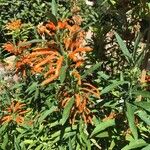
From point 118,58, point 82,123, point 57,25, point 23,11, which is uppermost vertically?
point 23,11

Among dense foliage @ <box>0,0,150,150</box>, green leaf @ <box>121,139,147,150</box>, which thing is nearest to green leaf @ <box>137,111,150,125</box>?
dense foliage @ <box>0,0,150,150</box>

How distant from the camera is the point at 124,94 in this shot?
10.8 feet

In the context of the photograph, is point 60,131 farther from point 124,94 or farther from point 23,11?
point 23,11

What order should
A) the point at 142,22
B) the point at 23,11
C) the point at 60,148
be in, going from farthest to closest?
the point at 23,11, the point at 142,22, the point at 60,148

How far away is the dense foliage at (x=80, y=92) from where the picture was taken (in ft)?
9.77

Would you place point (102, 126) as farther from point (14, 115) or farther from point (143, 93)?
point (14, 115)

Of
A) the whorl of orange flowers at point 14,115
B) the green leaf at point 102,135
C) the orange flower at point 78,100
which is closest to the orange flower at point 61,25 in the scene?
the orange flower at point 78,100

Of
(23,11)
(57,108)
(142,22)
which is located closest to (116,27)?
(142,22)

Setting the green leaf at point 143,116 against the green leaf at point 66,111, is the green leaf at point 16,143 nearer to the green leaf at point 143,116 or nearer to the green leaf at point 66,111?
the green leaf at point 66,111

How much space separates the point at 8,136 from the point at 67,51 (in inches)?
55.3

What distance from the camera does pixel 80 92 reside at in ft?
10.5

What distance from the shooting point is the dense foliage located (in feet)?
9.77

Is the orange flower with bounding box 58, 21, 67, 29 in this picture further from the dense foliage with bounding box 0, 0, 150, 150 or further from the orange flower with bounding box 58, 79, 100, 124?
the orange flower with bounding box 58, 79, 100, 124

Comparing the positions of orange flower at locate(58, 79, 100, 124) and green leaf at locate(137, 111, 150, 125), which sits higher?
orange flower at locate(58, 79, 100, 124)
